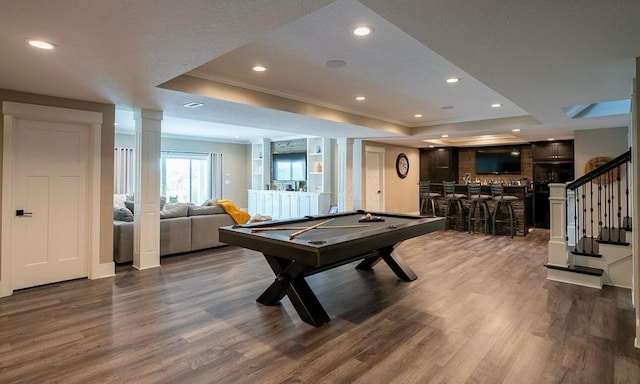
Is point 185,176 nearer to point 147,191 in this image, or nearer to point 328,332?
point 147,191

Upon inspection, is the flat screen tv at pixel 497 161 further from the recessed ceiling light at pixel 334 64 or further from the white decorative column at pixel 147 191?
the white decorative column at pixel 147 191

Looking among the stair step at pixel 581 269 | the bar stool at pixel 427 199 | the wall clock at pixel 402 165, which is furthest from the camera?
the wall clock at pixel 402 165

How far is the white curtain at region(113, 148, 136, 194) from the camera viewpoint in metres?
8.95

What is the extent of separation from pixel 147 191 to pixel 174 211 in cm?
93

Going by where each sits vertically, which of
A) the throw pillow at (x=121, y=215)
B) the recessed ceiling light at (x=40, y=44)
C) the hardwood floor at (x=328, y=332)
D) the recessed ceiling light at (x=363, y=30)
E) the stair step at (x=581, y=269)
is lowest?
the hardwood floor at (x=328, y=332)

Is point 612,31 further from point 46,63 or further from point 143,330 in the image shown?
point 46,63

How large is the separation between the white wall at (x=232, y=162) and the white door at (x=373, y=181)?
4.50 m

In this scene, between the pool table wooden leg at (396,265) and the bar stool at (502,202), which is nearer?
the pool table wooden leg at (396,265)

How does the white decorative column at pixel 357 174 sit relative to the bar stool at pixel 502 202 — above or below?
above

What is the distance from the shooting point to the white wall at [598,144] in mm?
6500

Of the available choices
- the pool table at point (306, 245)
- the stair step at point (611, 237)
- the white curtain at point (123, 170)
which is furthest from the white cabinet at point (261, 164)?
the stair step at point (611, 237)

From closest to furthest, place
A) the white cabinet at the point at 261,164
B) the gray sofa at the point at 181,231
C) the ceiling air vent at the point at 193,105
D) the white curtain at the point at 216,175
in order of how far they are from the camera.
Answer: the ceiling air vent at the point at 193,105 < the gray sofa at the point at 181,231 < the white cabinet at the point at 261,164 < the white curtain at the point at 216,175

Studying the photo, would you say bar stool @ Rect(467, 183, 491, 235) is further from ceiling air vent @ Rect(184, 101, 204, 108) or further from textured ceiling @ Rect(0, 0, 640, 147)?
ceiling air vent @ Rect(184, 101, 204, 108)

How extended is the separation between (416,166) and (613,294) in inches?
296
